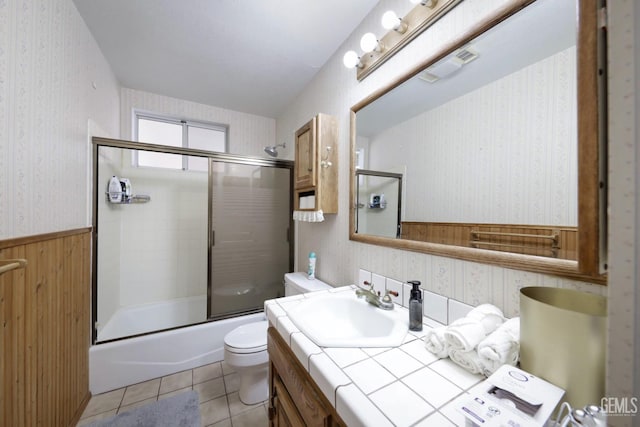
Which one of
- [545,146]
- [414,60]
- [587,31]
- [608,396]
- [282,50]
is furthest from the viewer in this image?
[282,50]

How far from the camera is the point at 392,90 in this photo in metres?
1.16

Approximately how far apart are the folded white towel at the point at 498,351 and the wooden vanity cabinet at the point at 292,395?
0.39m

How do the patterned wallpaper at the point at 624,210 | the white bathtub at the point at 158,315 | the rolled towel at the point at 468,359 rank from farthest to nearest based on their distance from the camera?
the white bathtub at the point at 158,315 → the rolled towel at the point at 468,359 → the patterned wallpaper at the point at 624,210

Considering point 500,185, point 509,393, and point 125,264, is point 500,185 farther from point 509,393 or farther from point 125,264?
point 125,264

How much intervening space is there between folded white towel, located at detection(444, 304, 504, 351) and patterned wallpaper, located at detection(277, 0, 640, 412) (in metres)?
0.07

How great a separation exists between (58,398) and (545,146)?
2.32m

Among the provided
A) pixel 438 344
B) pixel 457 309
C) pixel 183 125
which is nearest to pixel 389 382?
pixel 438 344

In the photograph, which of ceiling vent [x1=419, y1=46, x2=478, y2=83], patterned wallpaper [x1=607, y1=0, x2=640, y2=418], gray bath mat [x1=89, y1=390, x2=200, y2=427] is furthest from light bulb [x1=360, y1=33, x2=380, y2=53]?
gray bath mat [x1=89, y1=390, x2=200, y2=427]

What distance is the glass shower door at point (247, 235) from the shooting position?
6.68 feet

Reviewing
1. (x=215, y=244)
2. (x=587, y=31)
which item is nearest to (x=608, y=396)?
(x=587, y=31)

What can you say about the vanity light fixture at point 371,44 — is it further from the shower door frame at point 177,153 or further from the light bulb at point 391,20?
the shower door frame at point 177,153

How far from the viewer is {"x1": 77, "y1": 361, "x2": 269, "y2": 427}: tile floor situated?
1.35 m

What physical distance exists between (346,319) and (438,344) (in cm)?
50

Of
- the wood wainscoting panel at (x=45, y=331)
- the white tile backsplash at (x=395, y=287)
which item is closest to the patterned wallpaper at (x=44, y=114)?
Result: the wood wainscoting panel at (x=45, y=331)
